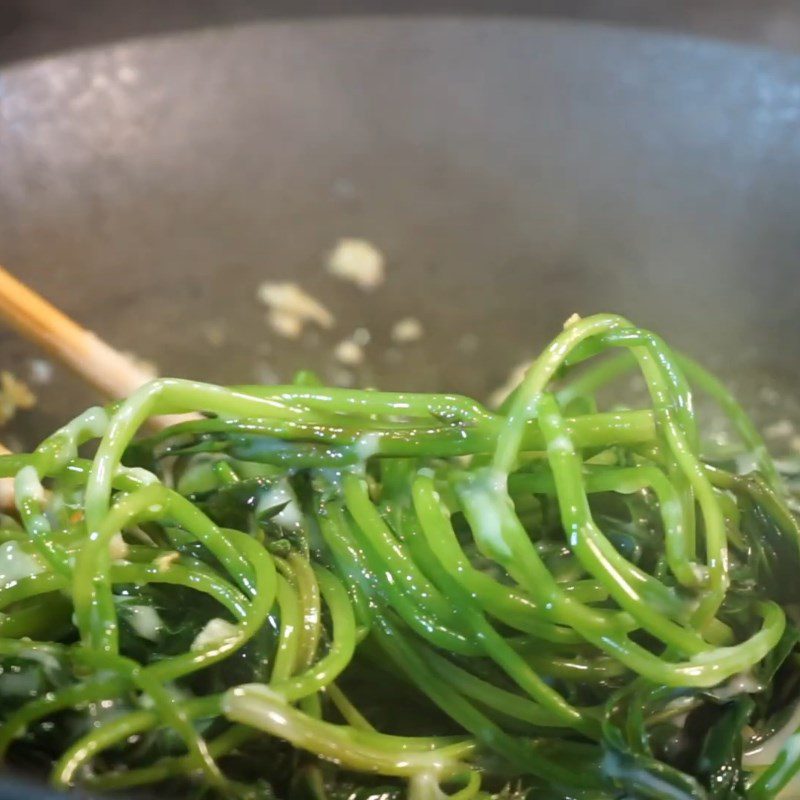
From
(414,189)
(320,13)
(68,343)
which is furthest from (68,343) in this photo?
(320,13)

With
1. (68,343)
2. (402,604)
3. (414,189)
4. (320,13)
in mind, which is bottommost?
(402,604)

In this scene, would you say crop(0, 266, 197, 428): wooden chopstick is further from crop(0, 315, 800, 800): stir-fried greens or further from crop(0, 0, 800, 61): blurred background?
crop(0, 0, 800, 61): blurred background

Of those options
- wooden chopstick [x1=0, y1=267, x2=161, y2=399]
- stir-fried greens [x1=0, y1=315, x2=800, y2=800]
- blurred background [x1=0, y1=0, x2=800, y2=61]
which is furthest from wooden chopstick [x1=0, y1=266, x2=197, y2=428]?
blurred background [x1=0, y1=0, x2=800, y2=61]

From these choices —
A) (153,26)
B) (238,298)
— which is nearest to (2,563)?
(238,298)

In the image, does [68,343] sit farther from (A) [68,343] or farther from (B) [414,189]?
(B) [414,189]

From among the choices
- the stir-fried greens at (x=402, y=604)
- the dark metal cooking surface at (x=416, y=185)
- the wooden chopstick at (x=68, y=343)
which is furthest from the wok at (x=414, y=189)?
the stir-fried greens at (x=402, y=604)
